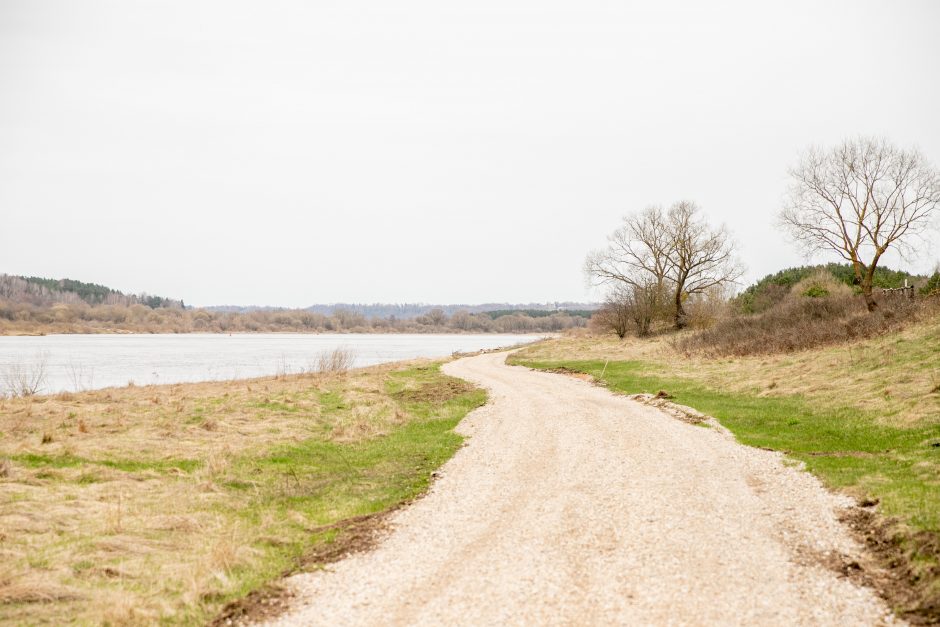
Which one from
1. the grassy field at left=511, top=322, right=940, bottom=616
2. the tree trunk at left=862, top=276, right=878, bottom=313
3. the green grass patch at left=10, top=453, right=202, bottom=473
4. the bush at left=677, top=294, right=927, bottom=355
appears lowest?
the green grass patch at left=10, top=453, right=202, bottom=473

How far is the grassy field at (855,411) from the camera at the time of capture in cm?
866

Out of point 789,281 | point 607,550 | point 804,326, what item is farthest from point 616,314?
point 607,550

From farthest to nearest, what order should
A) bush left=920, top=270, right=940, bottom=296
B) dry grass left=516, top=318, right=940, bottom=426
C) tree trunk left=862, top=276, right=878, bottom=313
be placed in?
tree trunk left=862, top=276, right=878, bottom=313, bush left=920, top=270, right=940, bottom=296, dry grass left=516, top=318, right=940, bottom=426

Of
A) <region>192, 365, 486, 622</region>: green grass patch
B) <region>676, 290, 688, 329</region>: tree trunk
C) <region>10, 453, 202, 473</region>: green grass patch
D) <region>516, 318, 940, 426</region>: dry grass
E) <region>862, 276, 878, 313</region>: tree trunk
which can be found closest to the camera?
<region>192, 365, 486, 622</region>: green grass patch

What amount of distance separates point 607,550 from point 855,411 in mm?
12845

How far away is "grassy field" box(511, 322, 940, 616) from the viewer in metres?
8.66

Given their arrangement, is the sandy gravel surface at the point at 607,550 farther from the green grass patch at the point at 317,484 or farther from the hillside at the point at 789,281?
the hillside at the point at 789,281

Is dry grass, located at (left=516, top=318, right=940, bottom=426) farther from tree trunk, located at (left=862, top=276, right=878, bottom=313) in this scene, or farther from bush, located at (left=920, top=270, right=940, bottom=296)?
tree trunk, located at (left=862, top=276, right=878, bottom=313)

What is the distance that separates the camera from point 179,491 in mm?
11227

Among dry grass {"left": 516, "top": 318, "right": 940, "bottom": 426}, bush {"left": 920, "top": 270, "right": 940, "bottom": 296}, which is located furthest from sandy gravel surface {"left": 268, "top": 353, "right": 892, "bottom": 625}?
bush {"left": 920, "top": 270, "right": 940, "bottom": 296}

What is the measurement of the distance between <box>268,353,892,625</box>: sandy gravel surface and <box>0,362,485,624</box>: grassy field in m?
1.30

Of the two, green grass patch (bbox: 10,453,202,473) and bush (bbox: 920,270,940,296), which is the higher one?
bush (bbox: 920,270,940,296)

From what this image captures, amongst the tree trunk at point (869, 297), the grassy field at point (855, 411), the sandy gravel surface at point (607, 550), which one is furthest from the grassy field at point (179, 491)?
the tree trunk at point (869, 297)

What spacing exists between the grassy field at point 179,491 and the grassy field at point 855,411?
8385 mm
